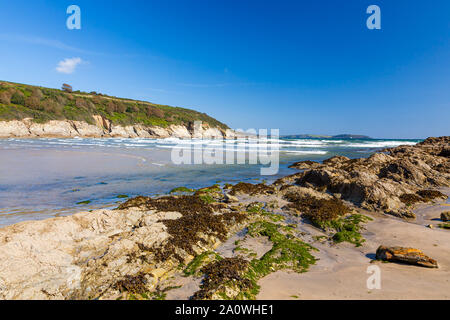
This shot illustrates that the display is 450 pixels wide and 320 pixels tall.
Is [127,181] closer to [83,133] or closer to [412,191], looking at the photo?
[412,191]

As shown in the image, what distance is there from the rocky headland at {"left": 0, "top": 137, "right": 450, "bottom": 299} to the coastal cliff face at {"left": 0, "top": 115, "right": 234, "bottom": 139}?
58.6m

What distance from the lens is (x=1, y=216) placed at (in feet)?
21.4

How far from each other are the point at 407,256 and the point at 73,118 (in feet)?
243

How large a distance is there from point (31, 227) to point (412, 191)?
529 inches

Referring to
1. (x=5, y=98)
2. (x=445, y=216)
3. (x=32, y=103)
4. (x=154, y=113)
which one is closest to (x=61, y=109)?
(x=32, y=103)

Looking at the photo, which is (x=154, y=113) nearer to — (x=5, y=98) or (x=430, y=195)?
(x=5, y=98)

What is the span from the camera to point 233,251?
4961mm

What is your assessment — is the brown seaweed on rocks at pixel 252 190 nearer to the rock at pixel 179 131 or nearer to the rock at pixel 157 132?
the rock at pixel 157 132

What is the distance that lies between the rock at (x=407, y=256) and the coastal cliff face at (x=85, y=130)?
64711 millimetres

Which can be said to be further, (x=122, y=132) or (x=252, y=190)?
(x=122, y=132)

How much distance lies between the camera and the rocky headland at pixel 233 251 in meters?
3.43

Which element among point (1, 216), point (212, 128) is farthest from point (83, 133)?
point (1, 216)

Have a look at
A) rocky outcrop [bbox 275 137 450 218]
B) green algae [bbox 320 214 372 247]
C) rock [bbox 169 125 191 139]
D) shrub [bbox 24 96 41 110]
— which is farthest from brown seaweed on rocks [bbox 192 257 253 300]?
rock [bbox 169 125 191 139]

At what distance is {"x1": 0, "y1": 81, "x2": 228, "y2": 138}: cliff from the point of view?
4859cm
